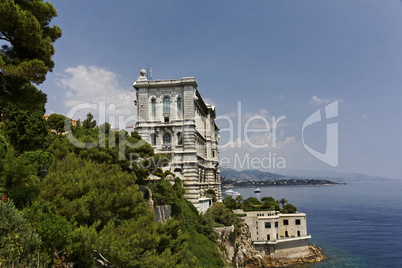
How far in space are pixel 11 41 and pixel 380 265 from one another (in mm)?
58903

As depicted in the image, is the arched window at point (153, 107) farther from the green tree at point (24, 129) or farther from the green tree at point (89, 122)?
the green tree at point (24, 129)

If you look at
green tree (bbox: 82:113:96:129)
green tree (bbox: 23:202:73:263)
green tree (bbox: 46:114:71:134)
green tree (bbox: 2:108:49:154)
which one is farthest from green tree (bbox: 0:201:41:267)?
green tree (bbox: 46:114:71:134)

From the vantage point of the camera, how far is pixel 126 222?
53.9 feet

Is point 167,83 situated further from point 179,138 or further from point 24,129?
point 24,129

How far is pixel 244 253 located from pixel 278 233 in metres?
10.1

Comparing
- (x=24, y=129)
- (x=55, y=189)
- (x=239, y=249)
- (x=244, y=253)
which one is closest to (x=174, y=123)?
(x=24, y=129)

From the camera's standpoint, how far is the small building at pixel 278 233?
49562 millimetres

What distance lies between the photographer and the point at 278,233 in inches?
2002

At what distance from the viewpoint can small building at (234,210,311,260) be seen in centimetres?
4956

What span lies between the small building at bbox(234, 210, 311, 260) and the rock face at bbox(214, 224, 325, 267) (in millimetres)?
775

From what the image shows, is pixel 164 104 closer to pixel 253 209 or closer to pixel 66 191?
pixel 66 191

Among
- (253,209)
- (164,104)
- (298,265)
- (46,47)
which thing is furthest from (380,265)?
(46,47)

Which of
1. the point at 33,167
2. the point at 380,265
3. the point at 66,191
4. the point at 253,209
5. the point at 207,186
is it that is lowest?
the point at 380,265

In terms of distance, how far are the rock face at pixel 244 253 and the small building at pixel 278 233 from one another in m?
0.78
